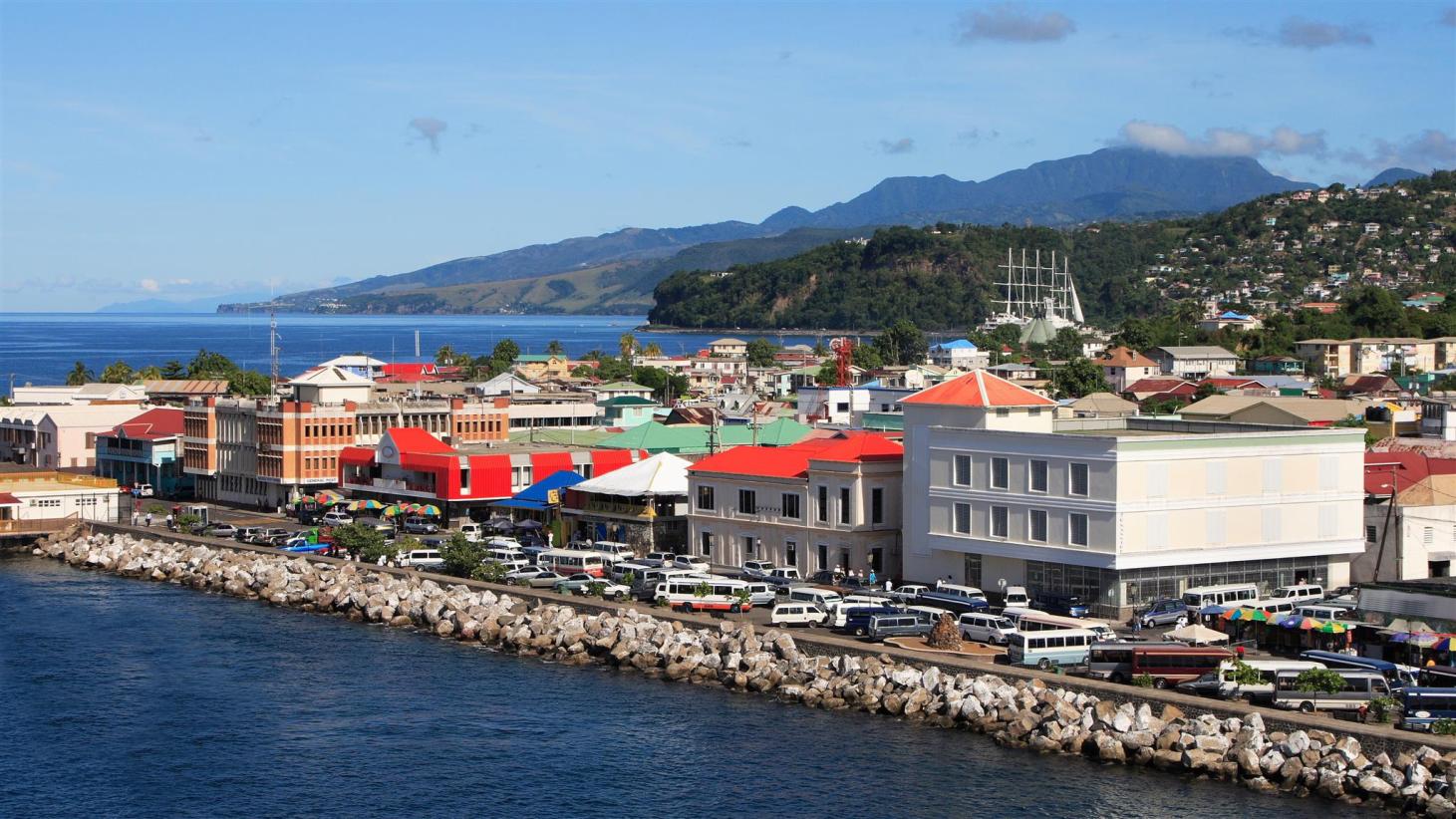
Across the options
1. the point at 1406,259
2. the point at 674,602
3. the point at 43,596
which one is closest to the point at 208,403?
the point at 43,596

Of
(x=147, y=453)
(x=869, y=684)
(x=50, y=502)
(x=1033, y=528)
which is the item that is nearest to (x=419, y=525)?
(x=50, y=502)

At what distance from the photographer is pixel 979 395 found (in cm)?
3588

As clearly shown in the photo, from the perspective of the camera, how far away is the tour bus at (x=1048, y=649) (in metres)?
28.7

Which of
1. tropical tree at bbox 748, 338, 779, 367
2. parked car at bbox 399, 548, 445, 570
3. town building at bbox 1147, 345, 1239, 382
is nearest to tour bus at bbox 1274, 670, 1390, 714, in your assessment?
parked car at bbox 399, 548, 445, 570

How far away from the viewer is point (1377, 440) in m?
49.9

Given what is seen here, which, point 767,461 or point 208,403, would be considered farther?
point 208,403

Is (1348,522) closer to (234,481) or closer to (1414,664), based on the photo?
(1414,664)

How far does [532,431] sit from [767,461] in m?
21.1

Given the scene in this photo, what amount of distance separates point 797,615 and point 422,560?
42.9 feet

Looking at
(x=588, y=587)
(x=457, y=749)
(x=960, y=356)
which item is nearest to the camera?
(x=457, y=749)

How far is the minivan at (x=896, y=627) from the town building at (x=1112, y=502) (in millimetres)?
3567

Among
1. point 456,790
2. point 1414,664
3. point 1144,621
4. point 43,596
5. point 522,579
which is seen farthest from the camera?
point 43,596

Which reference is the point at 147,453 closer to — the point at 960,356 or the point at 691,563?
the point at 691,563

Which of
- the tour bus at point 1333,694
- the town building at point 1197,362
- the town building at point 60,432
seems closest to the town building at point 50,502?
the town building at point 60,432
